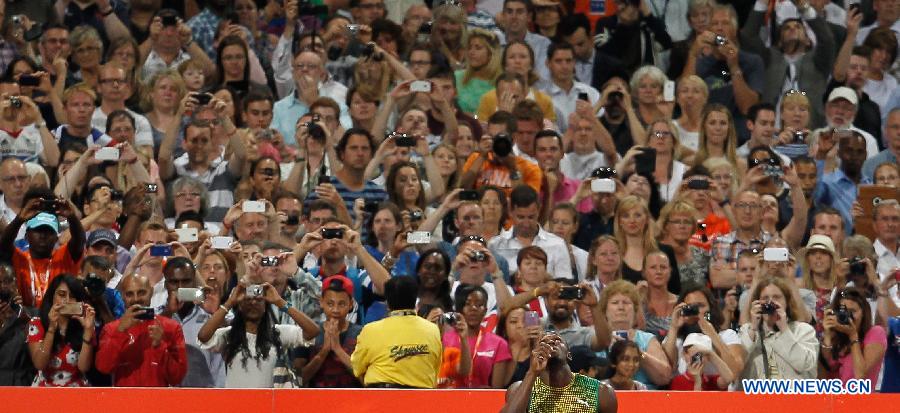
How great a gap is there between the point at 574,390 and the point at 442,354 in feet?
7.19

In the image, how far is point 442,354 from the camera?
38.7 ft

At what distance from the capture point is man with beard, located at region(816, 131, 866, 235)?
15172 millimetres

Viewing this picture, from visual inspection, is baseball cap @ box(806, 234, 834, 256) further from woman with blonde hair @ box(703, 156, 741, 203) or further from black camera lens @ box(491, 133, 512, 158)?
black camera lens @ box(491, 133, 512, 158)

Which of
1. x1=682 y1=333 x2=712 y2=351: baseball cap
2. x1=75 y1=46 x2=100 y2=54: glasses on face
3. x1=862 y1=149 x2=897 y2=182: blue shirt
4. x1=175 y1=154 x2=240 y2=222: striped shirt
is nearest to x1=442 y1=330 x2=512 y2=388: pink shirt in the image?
x1=682 y1=333 x2=712 y2=351: baseball cap

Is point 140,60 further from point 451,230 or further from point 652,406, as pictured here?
point 652,406

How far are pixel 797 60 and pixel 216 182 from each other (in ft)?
17.0

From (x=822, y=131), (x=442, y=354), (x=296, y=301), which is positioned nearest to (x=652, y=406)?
(x=442, y=354)

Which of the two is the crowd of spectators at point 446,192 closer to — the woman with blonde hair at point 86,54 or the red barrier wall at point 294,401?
the woman with blonde hair at point 86,54

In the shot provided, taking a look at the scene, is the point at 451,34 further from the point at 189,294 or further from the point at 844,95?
the point at 189,294

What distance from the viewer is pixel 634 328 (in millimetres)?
12672

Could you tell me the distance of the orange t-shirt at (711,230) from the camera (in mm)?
14023

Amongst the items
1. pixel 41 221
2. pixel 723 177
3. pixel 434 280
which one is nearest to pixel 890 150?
pixel 723 177

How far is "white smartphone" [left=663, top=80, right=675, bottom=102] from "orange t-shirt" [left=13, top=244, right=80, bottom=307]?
197 inches

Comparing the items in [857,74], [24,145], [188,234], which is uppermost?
[857,74]
